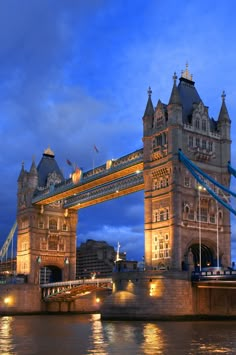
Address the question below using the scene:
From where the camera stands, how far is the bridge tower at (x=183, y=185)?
7319cm

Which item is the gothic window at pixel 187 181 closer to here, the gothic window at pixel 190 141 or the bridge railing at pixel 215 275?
the gothic window at pixel 190 141

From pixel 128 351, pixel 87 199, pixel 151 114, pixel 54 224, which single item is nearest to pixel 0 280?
pixel 54 224

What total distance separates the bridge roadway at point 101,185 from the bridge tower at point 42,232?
83.7 inches

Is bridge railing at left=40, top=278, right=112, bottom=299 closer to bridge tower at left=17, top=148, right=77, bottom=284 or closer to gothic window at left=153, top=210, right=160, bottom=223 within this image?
bridge tower at left=17, top=148, right=77, bottom=284

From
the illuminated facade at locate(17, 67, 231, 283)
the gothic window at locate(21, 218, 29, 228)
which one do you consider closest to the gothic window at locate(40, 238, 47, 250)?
the gothic window at locate(21, 218, 29, 228)

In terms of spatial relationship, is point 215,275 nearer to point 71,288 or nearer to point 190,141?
point 190,141

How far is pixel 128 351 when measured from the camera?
36.6 metres

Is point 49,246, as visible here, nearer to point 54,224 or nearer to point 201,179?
point 54,224

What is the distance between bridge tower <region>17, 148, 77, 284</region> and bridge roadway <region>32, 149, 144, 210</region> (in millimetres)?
2125

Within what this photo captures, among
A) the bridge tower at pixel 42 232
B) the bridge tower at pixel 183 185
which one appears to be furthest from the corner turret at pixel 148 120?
the bridge tower at pixel 42 232

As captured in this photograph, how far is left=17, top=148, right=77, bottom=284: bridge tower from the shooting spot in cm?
10494

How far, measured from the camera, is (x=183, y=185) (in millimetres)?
74438

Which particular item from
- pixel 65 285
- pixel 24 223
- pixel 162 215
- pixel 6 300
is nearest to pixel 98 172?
pixel 162 215

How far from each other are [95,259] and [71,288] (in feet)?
294
